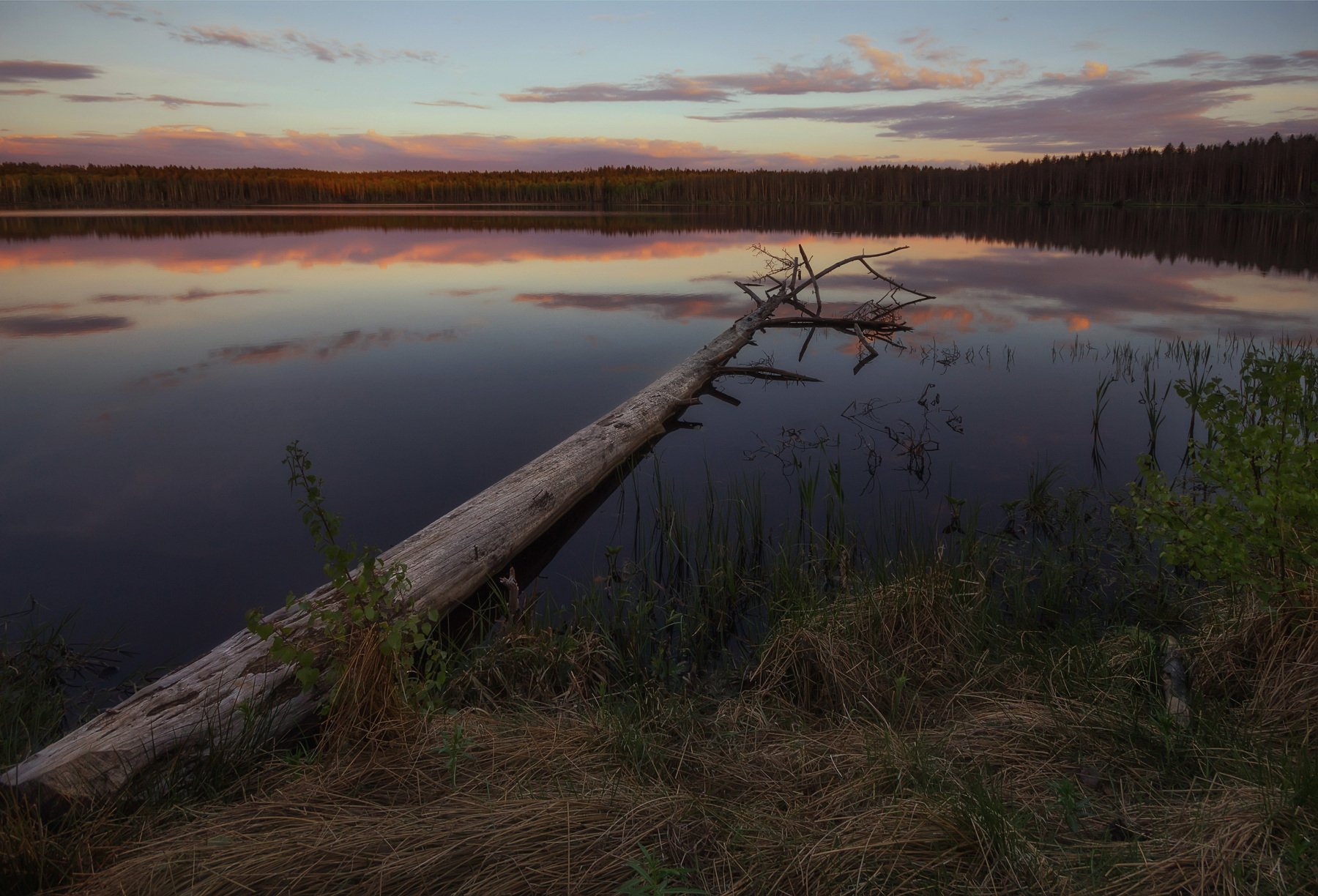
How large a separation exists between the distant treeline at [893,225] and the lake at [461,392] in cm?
191

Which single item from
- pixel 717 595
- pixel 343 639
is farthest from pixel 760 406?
pixel 343 639

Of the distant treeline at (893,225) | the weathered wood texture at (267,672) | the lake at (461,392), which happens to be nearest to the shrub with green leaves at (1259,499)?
the lake at (461,392)

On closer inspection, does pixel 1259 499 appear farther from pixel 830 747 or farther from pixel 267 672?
pixel 267 672

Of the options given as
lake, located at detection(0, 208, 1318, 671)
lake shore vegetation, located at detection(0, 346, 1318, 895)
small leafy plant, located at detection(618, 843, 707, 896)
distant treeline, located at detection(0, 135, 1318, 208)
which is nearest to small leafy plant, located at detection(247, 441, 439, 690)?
lake shore vegetation, located at detection(0, 346, 1318, 895)

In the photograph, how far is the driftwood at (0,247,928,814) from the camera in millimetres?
2441

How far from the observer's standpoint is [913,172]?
172ft

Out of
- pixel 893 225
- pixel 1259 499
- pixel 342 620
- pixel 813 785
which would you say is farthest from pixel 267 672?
pixel 893 225

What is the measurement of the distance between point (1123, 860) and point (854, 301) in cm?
1591

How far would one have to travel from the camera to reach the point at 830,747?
2809 millimetres

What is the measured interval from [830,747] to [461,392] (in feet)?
26.4

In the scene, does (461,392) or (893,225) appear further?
(893,225)

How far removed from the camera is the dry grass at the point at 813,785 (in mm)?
2037

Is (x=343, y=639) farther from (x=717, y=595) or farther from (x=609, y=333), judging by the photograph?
(x=609, y=333)

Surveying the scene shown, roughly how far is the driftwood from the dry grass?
0.22 m
